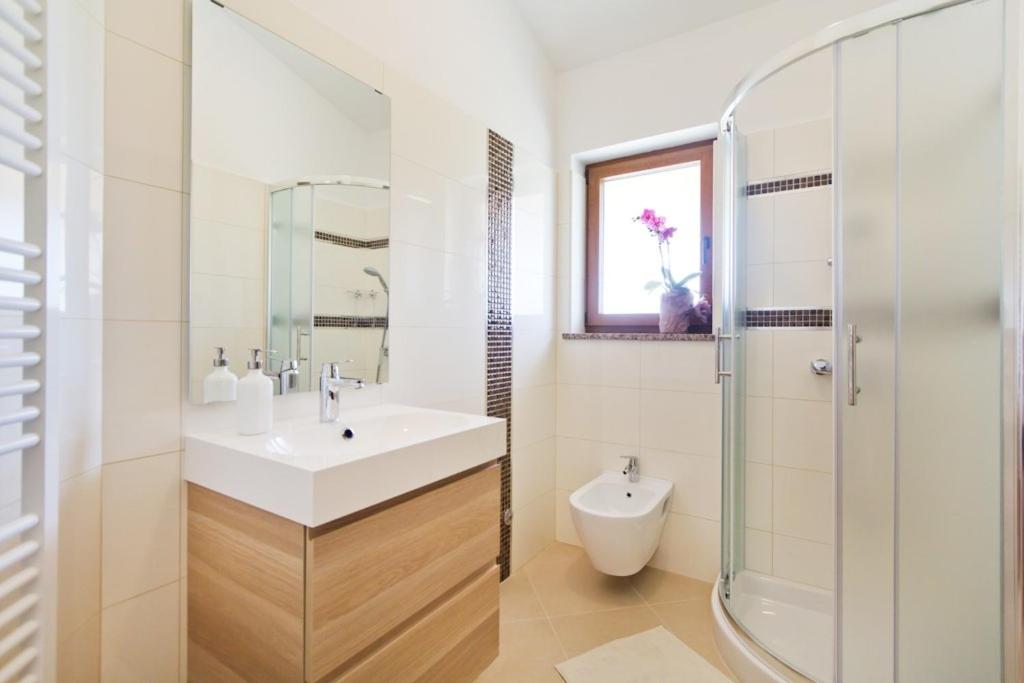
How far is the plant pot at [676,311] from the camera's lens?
7.64ft

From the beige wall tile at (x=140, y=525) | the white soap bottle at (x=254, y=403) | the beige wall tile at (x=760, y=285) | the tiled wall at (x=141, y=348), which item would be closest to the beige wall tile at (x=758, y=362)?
the beige wall tile at (x=760, y=285)

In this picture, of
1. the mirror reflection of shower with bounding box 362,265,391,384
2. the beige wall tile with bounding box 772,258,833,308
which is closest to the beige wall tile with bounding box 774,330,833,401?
the beige wall tile with bounding box 772,258,833,308

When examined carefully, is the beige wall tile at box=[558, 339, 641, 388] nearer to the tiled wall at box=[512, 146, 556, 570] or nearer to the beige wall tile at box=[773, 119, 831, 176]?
the tiled wall at box=[512, 146, 556, 570]

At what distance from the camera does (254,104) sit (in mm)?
1271

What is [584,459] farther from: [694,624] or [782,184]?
[782,184]

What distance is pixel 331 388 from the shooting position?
4.63ft

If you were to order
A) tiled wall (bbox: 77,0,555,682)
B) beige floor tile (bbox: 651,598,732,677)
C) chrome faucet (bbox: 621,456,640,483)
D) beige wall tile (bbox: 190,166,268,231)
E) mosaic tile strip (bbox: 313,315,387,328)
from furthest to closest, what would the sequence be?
chrome faucet (bbox: 621,456,640,483), beige floor tile (bbox: 651,598,732,677), mosaic tile strip (bbox: 313,315,387,328), beige wall tile (bbox: 190,166,268,231), tiled wall (bbox: 77,0,555,682)

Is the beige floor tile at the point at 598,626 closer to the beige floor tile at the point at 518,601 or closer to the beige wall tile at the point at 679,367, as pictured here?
the beige floor tile at the point at 518,601

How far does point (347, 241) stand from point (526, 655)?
1557 mm

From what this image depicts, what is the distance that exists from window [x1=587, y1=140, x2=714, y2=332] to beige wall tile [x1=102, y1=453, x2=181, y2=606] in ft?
6.91

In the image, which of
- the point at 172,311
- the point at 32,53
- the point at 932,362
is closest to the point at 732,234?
the point at 932,362

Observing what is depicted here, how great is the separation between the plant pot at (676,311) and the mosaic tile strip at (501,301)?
0.78 m

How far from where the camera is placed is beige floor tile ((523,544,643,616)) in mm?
2002

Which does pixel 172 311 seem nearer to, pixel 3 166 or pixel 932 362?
pixel 3 166
